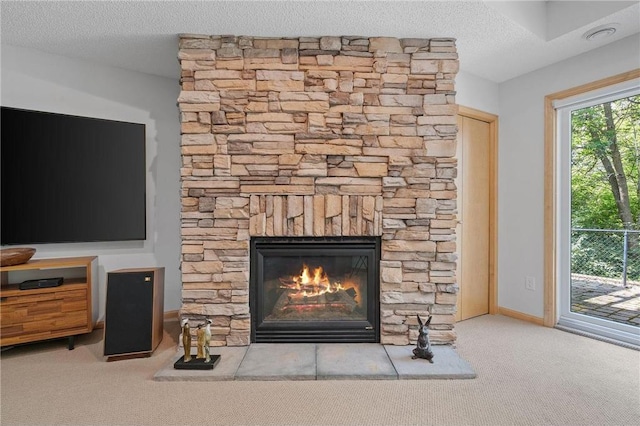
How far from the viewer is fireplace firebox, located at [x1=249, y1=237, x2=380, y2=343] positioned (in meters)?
2.39

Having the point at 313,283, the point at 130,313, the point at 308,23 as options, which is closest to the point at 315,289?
the point at 313,283

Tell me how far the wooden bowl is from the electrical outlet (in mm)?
3987

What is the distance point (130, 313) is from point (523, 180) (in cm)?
335

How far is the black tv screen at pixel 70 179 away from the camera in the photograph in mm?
2531

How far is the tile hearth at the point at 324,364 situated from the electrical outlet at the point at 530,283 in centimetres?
121

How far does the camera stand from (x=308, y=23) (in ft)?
7.25

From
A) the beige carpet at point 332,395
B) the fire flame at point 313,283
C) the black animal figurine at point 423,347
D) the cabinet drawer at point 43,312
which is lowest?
the beige carpet at point 332,395

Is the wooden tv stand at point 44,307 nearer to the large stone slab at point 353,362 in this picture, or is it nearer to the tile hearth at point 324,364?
the tile hearth at point 324,364

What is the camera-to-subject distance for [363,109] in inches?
93.6

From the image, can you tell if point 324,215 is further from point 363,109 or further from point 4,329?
point 4,329

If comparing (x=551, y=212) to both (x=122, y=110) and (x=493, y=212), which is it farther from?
(x=122, y=110)

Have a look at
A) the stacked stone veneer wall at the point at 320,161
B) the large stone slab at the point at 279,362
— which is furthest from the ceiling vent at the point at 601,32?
the large stone slab at the point at 279,362

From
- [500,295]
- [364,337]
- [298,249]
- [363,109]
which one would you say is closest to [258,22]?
[363,109]

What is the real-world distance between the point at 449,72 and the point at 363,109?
67 cm
